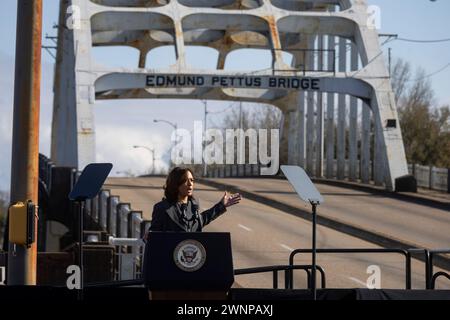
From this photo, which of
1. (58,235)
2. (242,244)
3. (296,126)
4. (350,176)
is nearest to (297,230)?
(242,244)

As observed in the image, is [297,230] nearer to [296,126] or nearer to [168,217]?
[168,217]

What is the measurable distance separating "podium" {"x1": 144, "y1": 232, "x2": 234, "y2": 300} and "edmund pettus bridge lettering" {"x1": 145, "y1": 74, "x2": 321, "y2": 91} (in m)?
40.5

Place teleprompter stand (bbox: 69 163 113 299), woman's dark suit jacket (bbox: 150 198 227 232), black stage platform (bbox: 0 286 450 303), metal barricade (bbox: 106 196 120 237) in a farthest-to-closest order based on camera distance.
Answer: metal barricade (bbox: 106 196 120 237)
woman's dark suit jacket (bbox: 150 198 227 232)
black stage platform (bbox: 0 286 450 303)
teleprompter stand (bbox: 69 163 113 299)

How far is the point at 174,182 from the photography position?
31.1 ft

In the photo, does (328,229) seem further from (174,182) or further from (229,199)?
(174,182)

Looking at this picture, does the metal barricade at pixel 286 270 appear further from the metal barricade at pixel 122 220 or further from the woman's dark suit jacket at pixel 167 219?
the metal barricade at pixel 122 220

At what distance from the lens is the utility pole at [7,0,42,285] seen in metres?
11.5

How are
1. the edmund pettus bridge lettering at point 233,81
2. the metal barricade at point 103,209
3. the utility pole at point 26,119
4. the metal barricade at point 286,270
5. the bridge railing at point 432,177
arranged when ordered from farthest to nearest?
the edmund pettus bridge lettering at point 233,81
the bridge railing at point 432,177
the metal barricade at point 103,209
the utility pole at point 26,119
the metal barricade at point 286,270

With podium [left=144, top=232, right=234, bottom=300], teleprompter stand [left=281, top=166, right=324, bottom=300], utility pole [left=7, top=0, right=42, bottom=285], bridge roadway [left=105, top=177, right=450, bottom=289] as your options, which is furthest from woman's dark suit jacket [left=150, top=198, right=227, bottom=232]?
bridge roadway [left=105, top=177, right=450, bottom=289]

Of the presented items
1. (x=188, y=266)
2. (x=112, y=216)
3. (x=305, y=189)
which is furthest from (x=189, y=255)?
(x=112, y=216)

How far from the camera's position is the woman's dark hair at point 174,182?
9477 millimetres

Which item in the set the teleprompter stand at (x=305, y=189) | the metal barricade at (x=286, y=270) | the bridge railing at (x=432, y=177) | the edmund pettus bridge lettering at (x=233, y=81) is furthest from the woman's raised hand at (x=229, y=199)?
the edmund pettus bridge lettering at (x=233, y=81)

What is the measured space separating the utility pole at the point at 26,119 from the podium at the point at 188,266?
4.07m

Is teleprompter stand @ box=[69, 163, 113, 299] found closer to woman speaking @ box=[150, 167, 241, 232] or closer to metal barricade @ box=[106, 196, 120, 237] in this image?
woman speaking @ box=[150, 167, 241, 232]
